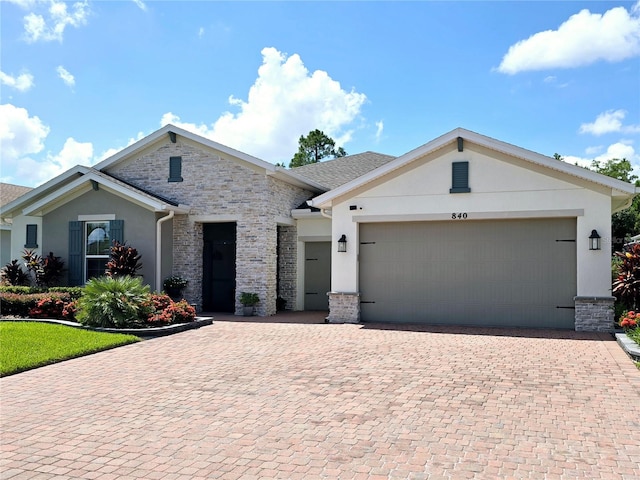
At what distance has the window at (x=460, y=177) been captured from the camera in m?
13.5

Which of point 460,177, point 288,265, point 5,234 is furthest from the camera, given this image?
point 5,234

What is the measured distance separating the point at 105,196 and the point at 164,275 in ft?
9.63

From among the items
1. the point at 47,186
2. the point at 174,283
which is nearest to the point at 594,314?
the point at 174,283

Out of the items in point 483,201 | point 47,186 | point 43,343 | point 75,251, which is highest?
point 47,186

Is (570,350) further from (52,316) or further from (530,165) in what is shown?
(52,316)

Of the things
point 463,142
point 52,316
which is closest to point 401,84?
point 463,142

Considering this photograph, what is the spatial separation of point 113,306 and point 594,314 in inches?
423

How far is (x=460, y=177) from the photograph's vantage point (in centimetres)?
1356

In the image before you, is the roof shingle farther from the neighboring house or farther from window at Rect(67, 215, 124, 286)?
the neighboring house

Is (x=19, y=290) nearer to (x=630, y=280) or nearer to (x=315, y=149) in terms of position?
(x=630, y=280)

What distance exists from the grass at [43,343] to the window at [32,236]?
651cm

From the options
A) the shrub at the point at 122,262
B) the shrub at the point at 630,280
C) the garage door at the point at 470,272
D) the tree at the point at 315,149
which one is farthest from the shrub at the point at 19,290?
the tree at the point at 315,149

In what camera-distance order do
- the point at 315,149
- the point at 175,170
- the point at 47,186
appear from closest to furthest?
the point at 175,170
the point at 47,186
the point at 315,149

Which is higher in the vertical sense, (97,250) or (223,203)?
(223,203)
